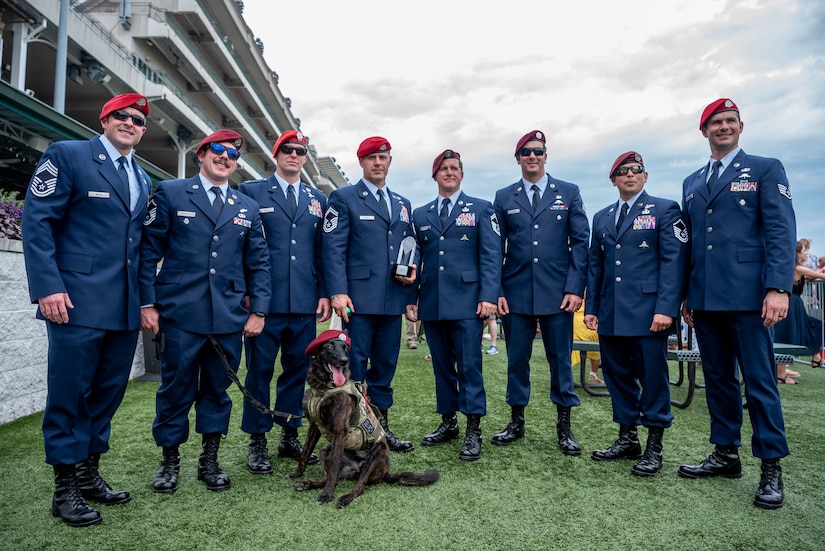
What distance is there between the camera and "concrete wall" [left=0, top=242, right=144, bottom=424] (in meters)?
4.28

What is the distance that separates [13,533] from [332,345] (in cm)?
186

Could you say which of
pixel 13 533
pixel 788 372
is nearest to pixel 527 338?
pixel 13 533

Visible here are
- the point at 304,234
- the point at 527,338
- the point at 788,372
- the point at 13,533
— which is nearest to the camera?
the point at 13,533

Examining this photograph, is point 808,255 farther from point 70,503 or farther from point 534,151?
point 70,503

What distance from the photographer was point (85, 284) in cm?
270

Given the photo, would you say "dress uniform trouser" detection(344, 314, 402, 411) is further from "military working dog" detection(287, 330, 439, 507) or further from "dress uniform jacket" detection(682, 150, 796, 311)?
"dress uniform jacket" detection(682, 150, 796, 311)

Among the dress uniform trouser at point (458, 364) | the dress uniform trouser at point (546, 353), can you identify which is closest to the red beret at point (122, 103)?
the dress uniform trouser at point (458, 364)

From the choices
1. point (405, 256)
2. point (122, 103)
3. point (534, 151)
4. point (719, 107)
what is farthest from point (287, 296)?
point (719, 107)

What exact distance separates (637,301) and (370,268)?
2032 millimetres

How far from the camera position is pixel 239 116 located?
3011 cm

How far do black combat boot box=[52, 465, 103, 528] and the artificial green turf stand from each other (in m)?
0.06

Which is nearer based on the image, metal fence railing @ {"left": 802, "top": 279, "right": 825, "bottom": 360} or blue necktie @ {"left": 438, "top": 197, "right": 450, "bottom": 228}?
blue necktie @ {"left": 438, "top": 197, "right": 450, "bottom": 228}

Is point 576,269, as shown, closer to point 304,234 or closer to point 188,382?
point 304,234

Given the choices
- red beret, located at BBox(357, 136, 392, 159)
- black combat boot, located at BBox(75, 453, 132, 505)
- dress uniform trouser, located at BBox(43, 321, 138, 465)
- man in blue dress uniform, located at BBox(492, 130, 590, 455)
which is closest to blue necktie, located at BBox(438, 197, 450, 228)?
man in blue dress uniform, located at BBox(492, 130, 590, 455)
